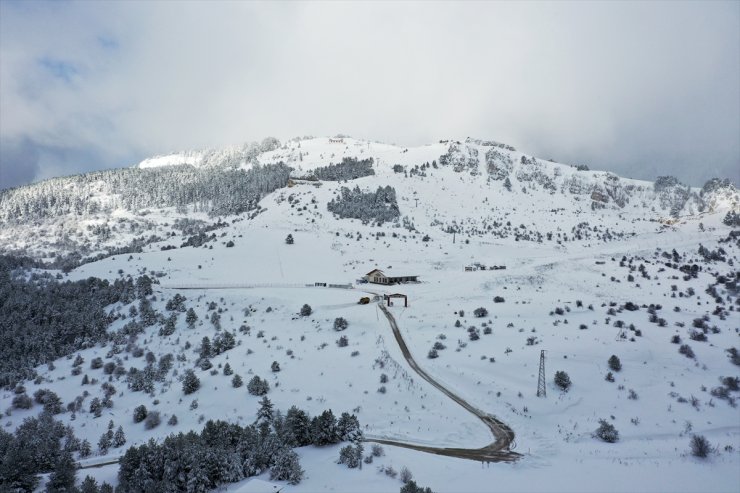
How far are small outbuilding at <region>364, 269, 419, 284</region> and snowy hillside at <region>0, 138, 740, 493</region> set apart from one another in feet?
5.27

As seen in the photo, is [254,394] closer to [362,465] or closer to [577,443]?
[362,465]

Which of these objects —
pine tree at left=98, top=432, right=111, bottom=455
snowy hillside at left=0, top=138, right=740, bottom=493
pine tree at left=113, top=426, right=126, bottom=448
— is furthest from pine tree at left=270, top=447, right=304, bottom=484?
pine tree at left=113, top=426, right=126, bottom=448

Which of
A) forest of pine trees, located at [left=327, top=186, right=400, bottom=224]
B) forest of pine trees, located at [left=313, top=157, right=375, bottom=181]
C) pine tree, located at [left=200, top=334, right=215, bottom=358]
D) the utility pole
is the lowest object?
the utility pole

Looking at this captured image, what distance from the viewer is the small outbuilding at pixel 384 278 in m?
67.1

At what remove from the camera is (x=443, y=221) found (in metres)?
122

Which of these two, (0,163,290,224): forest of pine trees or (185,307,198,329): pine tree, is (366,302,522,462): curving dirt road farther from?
(0,163,290,224): forest of pine trees

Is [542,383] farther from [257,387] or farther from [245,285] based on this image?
[245,285]

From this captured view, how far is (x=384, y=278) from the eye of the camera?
67.1 metres

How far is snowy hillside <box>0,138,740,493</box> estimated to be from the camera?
2158 centimetres

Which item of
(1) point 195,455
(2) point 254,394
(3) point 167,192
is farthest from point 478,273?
(3) point 167,192

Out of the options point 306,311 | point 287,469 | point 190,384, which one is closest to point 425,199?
point 306,311

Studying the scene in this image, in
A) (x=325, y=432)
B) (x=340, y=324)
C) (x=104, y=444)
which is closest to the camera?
(x=325, y=432)

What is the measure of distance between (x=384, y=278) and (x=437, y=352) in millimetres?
30736

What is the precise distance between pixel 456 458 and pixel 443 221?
103044 mm
